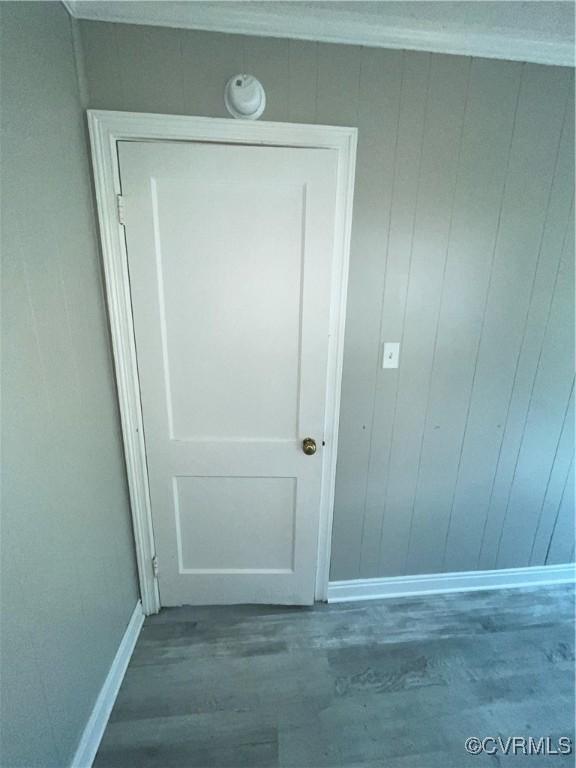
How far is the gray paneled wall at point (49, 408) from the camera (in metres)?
0.78

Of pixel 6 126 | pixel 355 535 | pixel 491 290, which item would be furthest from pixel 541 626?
pixel 6 126

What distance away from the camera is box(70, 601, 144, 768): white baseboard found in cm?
105

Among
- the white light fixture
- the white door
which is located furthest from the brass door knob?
the white light fixture

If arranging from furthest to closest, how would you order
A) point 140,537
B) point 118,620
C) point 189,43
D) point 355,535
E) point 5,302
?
point 355,535 < point 140,537 < point 118,620 < point 189,43 < point 5,302

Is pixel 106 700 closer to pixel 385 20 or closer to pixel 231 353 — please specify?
pixel 231 353

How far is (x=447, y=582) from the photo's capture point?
5.72 ft

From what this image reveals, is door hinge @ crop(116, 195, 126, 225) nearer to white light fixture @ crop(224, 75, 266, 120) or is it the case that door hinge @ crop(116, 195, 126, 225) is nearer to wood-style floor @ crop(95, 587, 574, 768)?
white light fixture @ crop(224, 75, 266, 120)

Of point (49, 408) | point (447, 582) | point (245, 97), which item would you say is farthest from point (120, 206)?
point (447, 582)

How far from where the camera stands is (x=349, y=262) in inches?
50.1

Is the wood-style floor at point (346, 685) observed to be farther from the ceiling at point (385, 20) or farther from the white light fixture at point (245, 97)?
the ceiling at point (385, 20)

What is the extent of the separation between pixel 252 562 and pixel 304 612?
375 millimetres

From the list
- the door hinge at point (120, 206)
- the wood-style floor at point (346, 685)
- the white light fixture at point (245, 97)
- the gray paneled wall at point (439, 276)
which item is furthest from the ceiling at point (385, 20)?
the wood-style floor at point (346, 685)

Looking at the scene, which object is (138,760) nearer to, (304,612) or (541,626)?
(304,612)

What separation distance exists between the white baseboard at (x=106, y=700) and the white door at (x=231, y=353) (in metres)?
0.19
